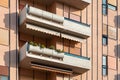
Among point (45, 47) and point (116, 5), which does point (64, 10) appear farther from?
point (116, 5)

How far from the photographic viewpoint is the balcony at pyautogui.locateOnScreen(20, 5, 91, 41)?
30.4 metres

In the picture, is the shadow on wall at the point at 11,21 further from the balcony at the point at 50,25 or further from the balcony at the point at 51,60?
the balcony at the point at 51,60

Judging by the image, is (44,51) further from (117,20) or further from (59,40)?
(117,20)

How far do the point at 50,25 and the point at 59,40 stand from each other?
2096mm

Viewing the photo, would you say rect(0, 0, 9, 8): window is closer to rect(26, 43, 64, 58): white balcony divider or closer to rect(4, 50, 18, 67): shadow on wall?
rect(4, 50, 18, 67): shadow on wall

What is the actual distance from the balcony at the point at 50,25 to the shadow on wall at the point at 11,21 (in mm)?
476

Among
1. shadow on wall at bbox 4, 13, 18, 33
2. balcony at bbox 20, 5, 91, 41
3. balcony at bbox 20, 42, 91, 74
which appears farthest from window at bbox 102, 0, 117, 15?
shadow on wall at bbox 4, 13, 18, 33

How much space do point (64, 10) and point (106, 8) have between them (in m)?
5.85

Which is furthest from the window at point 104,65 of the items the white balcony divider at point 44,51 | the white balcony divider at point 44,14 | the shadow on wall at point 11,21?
the shadow on wall at point 11,21

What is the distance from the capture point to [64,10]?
112 feet

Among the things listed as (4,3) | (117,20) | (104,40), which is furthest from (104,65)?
(4,3)

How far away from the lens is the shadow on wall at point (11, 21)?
30062mm

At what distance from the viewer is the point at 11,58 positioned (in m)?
29.8

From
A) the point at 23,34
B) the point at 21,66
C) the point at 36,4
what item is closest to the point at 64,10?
the point at 36,4
